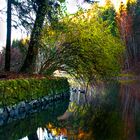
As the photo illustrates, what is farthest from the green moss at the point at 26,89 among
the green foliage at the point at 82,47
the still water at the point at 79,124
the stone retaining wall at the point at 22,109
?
the green foliage at the point at 82,47

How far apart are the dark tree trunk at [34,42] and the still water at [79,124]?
3835 mm

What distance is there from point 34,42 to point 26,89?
21.9ft

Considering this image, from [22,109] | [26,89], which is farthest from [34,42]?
[22,109]

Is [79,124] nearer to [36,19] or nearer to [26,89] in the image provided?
[26,89]

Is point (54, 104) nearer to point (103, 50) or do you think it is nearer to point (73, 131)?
point (103, 50)

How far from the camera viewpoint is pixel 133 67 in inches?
2803

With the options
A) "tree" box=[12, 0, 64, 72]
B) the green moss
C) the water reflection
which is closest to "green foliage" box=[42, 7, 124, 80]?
"tree" box=[12, 0, 64, 72]

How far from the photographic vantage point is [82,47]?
27.6 m

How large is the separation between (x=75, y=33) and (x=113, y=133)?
1371 centimetres

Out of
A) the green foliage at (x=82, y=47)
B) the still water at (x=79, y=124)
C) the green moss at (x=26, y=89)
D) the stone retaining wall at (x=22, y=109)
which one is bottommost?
the still water at (x=79, y=124)

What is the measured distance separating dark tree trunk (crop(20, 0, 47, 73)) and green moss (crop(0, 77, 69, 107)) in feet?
5.69

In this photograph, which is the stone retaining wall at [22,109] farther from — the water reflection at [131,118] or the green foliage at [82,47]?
the water reflection at [131,118]

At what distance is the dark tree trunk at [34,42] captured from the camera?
1042 inches

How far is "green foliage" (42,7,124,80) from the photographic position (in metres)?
27.7
